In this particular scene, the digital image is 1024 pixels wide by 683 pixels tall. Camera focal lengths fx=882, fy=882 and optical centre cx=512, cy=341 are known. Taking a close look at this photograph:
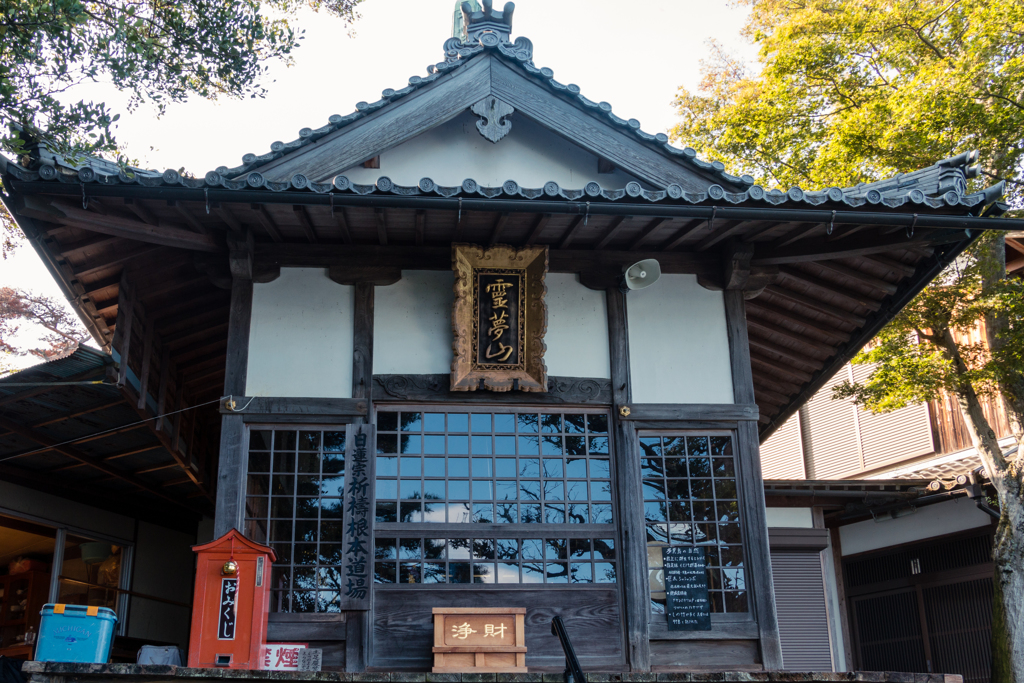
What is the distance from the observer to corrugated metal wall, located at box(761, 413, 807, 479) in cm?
2342

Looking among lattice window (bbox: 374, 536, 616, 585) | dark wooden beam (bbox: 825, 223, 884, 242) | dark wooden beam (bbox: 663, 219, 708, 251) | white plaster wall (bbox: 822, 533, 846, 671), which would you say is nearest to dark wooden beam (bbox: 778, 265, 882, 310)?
dark wooden beam (bbox: 825, 223, 884, 242)

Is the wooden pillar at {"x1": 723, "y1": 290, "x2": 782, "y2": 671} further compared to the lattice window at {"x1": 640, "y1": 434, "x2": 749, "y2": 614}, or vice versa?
the lattice window at {"x1": 640, "y1": 434, "x2": 749, "y2": 614}

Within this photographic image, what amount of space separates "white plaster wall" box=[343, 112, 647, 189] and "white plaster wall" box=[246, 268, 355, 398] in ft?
4.24

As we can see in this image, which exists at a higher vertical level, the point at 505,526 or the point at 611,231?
the point at 611,231

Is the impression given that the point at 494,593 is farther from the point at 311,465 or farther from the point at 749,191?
the point at 749,191

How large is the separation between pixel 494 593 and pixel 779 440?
1774 cm

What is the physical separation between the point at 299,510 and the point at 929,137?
12016mm

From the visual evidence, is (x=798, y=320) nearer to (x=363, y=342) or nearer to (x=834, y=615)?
(x=363, y=342)

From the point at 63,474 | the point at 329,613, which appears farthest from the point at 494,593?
Result: the point at 63,474

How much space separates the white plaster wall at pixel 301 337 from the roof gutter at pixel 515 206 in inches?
56.4

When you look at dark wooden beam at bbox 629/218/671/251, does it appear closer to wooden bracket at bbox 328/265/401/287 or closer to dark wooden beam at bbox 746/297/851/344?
dark wooden beam at bbox 746/297/851/344

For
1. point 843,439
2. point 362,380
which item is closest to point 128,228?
point 362,380

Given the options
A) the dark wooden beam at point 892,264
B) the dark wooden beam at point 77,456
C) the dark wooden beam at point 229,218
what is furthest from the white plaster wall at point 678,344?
the dark wooden beam at point 77,456

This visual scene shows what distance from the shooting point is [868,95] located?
17.2 meters
